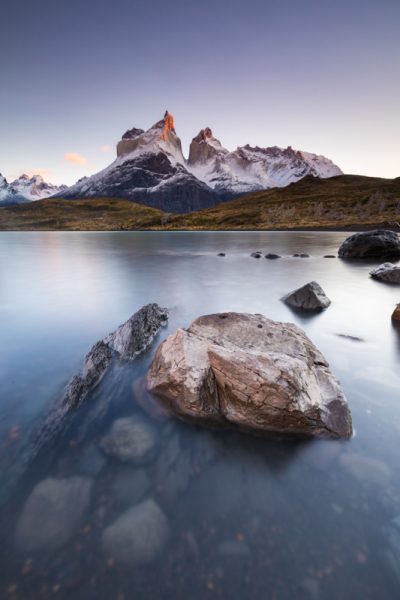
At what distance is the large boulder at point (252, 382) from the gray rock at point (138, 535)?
200cm

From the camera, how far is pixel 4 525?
3.95m

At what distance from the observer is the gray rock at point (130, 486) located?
432 cm

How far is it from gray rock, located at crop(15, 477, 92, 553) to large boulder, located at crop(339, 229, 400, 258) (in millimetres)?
36328

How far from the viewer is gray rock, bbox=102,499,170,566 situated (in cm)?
359

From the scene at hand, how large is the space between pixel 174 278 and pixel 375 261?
2284cm

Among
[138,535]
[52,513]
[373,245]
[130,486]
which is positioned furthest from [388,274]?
[52,513]

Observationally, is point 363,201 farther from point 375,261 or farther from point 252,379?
point 252,379

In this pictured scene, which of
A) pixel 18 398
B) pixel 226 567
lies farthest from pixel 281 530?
pixel 18 398

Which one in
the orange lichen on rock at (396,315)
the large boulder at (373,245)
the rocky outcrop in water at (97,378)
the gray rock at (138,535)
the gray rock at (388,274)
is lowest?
the gray rock at (138,535)

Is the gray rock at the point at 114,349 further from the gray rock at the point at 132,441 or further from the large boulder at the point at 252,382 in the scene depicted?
the large boulder at the point at 252,382

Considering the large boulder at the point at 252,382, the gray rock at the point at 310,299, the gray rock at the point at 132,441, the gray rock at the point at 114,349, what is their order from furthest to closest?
the gray rock at the point at 310,299
the gray rock at the point at 114,349
the large boulder at the point at 252,382
the gray rock at the point at 132,441

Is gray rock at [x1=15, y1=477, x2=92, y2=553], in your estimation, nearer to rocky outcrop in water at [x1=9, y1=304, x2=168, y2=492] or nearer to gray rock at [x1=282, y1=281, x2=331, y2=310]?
rocky outcrop in water at [x1=9, y1=304, x2=168, y2=492]

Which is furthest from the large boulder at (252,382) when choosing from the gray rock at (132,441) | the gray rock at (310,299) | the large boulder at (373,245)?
the large boulder at (373,245)

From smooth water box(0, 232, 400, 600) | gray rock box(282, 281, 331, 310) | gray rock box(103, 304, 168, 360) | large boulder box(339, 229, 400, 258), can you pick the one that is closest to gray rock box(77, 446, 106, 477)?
smooth water box(0, 232, 400, 600)
